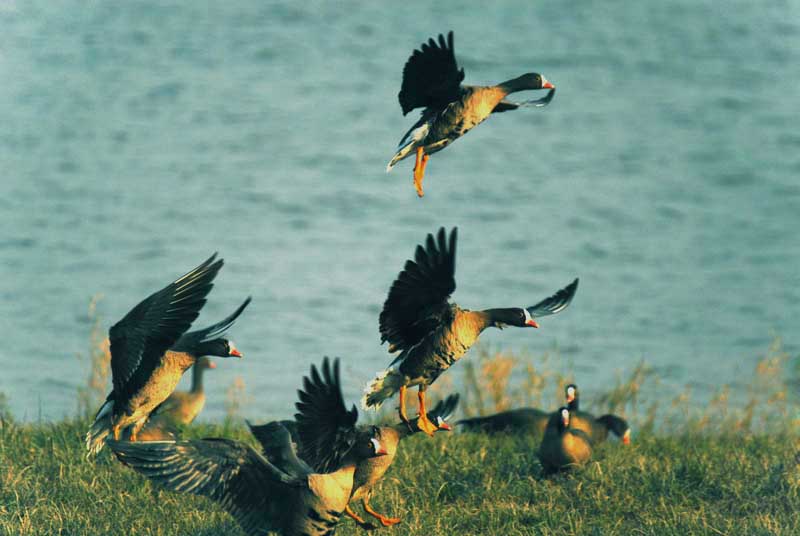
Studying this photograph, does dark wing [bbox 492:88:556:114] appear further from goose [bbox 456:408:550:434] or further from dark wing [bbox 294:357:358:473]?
goose [bbox 456:408:550:434]

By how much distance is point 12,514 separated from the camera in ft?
23.5

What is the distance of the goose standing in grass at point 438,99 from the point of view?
5.91 m

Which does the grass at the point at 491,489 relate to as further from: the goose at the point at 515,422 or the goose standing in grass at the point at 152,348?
the goose standing in grass at the point at 152,348

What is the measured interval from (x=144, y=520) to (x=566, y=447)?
3.00 meters

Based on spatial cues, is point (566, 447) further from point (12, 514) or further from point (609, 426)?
point (12, 514)

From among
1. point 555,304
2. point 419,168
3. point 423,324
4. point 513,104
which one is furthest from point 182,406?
point 513,104

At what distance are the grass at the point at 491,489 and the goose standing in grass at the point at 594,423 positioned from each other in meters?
0.11

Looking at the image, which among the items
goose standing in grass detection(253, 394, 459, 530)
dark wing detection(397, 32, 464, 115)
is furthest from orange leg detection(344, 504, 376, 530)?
dark wing detection(397, 32, 464, 115)

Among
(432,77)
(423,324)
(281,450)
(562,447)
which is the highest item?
(432,77)

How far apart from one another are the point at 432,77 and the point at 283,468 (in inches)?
94.8

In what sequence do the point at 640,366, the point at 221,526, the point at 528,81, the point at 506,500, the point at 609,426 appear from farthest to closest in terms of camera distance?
1. the point at 640,366
2. the point at 609,426
3. the point at 506,500
4. the point at 221,526
5. the point at 528,81

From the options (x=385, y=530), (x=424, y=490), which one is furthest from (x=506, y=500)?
(x=385, y=530)

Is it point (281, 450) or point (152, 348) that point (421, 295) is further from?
point (152, 348)

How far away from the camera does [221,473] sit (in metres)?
5.91
